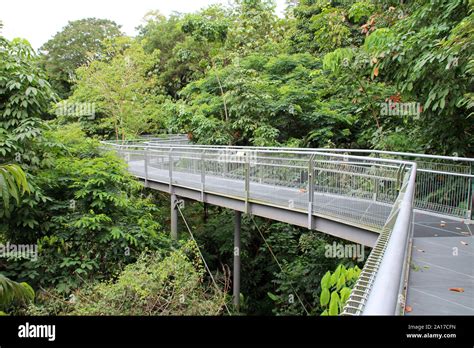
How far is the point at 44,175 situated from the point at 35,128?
63.1 inches

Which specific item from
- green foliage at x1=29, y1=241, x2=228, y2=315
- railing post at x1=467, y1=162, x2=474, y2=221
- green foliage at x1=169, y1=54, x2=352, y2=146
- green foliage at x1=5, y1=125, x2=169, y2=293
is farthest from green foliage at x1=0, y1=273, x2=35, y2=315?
green foliage at x1=169, y1=54, x2=352, y2=146

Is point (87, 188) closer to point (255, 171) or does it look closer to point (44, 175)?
point (44, 175)

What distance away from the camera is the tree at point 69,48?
3253 centimetres

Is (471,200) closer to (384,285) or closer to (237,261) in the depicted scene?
(237,261)

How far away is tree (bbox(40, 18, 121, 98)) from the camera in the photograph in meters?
32.5

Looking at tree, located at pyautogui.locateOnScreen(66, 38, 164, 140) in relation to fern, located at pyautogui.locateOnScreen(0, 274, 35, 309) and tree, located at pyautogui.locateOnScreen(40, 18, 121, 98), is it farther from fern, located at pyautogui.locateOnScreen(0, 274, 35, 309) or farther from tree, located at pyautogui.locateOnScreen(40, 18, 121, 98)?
fern, located at pyautogui.locateOnScreen(0, 274, 35, 309)

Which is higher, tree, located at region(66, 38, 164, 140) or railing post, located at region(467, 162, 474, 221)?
tree, located at region(66, 38, 164, 140)

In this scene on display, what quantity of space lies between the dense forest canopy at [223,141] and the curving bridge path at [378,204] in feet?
3.15

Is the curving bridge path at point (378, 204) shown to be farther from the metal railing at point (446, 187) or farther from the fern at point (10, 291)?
the fern at point (10, 291)

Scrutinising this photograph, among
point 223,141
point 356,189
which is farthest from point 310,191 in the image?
point 223,141

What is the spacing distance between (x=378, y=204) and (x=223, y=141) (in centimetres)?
945

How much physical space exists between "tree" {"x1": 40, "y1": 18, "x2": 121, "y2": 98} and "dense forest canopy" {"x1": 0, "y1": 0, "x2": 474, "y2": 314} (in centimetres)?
1807

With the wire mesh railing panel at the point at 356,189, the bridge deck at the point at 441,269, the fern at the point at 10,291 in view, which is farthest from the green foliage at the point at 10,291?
the wire mesh railing panel at the point at 356,189

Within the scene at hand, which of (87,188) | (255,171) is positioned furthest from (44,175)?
(255,171)
